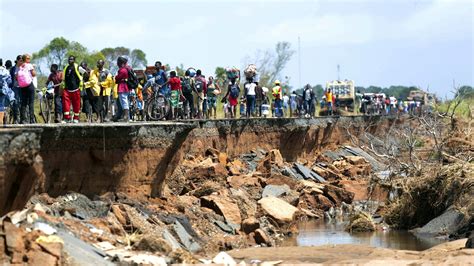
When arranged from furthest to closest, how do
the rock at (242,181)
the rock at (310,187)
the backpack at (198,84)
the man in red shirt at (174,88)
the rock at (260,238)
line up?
the backpack at (198,84), the rock at (310,187), the man in red shirt at (174,88), the rock at (242,181), the rock at (260,238)

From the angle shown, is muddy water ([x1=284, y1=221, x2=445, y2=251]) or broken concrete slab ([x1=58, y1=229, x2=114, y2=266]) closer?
broken concrete slab ([x1=58, y1=229, x2=114, y2=266])

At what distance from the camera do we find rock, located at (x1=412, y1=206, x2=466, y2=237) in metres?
22.9

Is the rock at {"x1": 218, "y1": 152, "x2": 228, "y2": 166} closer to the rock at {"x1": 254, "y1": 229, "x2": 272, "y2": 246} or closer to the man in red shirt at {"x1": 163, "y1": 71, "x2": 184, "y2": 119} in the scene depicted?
the man in red shirt at {"x1": 163, "y1": 71, "x2": 184, "y2": 119}

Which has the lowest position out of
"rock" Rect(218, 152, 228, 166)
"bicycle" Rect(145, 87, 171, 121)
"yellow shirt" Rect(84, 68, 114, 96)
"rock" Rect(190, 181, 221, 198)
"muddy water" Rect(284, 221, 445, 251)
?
"muddy water" Rect(284, 221, 445, 251)

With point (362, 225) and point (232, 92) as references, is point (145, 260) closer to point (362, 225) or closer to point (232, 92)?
point (362, 225)

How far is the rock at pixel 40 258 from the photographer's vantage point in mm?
12585

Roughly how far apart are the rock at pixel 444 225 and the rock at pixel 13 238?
1234 cm

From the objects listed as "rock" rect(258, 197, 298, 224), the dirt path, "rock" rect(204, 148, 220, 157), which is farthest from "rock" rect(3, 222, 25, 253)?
"rock" rect(204, 148, 220, 157)

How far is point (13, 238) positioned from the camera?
1280 centimetres

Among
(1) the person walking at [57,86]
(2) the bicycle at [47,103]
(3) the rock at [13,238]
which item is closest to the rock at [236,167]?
(2) the bicycle at [47,103]

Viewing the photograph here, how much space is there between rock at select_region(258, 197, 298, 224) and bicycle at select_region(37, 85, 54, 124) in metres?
6.55

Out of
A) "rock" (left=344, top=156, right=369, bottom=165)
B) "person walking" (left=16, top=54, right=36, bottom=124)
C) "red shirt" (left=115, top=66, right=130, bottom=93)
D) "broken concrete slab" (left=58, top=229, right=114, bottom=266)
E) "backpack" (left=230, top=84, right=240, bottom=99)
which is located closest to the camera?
"broken concrete slab" (left=58, top=229, right=114, bottom=266)

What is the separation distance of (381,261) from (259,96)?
20.1 m

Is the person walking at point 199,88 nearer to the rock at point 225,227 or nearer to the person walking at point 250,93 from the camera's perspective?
the person walking at point 250,93
